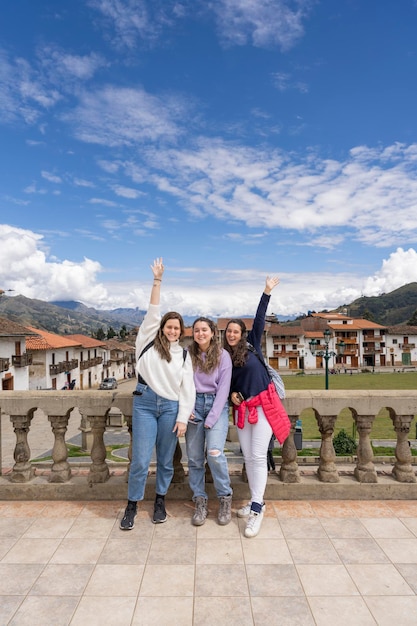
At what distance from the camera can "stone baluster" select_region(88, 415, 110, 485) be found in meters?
4.75

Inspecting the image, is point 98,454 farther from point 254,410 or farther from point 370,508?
point 370,508

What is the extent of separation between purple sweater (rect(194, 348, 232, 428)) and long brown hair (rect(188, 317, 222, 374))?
0.15ft

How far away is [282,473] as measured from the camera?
480cm

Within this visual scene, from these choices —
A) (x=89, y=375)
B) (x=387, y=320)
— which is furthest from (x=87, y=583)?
(x=387, y=320)

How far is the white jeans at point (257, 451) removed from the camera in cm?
411

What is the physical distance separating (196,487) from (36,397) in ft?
Answer: 6.89

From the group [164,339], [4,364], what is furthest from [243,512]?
[4,364]

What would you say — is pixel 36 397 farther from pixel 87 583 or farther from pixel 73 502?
pixel 87 583

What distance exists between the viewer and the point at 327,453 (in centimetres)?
483

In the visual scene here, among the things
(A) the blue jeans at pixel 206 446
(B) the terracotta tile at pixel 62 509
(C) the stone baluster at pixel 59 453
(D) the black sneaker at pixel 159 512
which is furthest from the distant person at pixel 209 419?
(C) the stone baluster at pixel 59 453

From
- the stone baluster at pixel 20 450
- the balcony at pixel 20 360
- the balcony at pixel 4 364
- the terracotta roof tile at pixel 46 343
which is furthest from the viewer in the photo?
the terracotta roof tile at pixel 46 343

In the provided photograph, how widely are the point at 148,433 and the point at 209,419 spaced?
633 millimetres

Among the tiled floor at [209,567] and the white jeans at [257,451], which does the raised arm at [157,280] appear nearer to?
the white jeans at [257,451]

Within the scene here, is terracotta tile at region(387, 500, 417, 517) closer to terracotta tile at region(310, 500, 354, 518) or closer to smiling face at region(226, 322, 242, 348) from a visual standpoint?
terracotta tile at region(310, 500, 354, 518)
